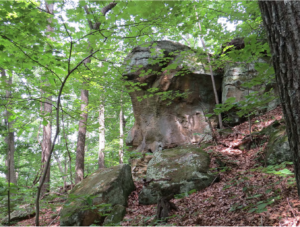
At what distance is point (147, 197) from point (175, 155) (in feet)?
5.23

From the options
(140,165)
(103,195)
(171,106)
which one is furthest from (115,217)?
(171,106)

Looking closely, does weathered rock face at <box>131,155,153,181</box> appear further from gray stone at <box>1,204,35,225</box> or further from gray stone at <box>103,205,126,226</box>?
gray stone at <box>1,204,35,225</box>

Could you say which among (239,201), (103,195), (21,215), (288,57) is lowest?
(21,215)

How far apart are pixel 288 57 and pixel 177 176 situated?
4274mm

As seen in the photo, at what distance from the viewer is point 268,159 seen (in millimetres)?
4316

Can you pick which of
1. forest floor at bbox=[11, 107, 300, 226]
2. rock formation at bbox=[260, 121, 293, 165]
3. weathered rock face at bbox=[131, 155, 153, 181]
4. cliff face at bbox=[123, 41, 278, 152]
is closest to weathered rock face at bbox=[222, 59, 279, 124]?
cliff face at bbox=[123, 41, 278, 152]

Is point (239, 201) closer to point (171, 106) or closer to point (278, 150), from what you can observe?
point (278, 150)

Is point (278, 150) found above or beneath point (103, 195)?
above

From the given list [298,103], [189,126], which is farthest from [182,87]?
[298,103]

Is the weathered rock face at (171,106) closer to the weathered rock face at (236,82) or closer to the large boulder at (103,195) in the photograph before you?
the weathered rock face at (236,82)

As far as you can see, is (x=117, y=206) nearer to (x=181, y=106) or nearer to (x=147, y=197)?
(x=147, y=197)

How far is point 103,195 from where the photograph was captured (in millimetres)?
5074

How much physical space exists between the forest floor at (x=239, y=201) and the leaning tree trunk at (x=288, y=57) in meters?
1.19

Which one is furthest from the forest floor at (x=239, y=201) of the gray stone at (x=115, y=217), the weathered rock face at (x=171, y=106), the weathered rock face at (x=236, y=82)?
the weathered rock face at (x=171, y=106)
